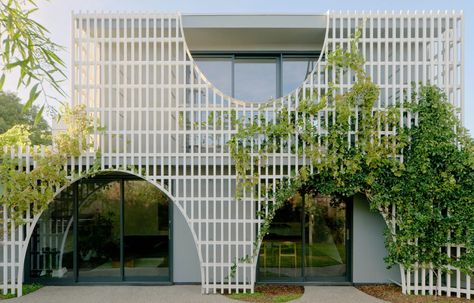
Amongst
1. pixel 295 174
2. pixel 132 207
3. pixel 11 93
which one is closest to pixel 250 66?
pixel 295 174

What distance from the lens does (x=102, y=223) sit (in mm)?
6641

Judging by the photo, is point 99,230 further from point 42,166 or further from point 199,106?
point 199,106

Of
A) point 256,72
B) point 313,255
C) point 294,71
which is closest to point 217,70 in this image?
point 256,72

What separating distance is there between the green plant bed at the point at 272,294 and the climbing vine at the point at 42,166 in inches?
141

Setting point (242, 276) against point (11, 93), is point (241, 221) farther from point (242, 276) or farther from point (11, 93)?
point (11, 93)

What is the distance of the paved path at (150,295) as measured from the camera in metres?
5.59

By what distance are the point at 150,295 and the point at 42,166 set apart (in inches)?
120

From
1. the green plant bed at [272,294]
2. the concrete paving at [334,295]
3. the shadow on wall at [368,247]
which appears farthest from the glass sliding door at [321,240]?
the green plant bed at [272,294]

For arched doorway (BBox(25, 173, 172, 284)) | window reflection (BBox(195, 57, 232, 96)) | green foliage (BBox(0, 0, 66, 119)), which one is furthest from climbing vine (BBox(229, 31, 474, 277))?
green foliage (BBox(0, 0, 66, 119))

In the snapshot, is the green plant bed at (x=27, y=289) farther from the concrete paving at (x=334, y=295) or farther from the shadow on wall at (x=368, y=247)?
the shadow on wall at (x=368, y=247)

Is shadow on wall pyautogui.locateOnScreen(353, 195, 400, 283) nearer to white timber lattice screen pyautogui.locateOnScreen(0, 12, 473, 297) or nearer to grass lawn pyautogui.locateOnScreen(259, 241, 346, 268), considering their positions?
grass lawn pyautogui.locateOnScreen(259, 241, 346, 268)

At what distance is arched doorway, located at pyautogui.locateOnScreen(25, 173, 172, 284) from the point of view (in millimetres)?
6574

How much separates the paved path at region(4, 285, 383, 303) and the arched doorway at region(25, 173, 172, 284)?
1.22 ft

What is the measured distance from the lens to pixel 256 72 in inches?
278
